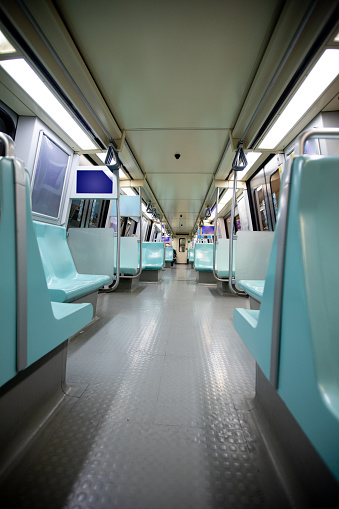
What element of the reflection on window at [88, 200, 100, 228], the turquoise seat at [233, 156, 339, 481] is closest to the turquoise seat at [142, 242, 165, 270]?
the reflection on window at [88, 200, 100, 228]

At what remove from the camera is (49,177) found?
296 cm

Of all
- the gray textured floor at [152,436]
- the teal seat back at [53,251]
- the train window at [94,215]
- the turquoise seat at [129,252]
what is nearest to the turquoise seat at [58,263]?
the teal seat back at [53,251]

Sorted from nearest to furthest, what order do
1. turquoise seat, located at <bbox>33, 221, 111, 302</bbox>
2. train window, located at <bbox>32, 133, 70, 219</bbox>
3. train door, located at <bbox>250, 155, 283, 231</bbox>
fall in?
turquoise seat, located at <bbox>33, 221, 111, 302</bbox>, train window, located at <bbox>32, 133, 70, 219</bbox>, train door, located at <bbox>250, 155, 283, 231</bbox>

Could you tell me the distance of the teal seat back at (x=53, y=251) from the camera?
1.95 meters

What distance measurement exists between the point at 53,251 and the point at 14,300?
1661mm

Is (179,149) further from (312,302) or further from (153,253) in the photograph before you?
(312,302)

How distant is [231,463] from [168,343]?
42.8 inches

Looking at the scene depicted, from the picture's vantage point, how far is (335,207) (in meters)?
0.56

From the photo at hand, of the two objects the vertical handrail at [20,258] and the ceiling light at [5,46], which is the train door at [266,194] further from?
the vertical handrail at [20,258]

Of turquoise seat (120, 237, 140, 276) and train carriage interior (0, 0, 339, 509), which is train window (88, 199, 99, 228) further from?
turquoise seat (120, 237, 140, 276)

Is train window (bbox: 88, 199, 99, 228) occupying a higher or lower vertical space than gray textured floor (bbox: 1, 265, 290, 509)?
higher

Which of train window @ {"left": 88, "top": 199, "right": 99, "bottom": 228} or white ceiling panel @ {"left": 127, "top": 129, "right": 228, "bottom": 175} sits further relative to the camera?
train window @ {"left": 88, "top": 199, "right": 99, "bottom": 228}

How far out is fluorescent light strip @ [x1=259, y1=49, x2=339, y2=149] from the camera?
1.90m

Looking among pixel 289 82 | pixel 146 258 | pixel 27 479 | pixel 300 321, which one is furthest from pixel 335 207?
pixel 146 258
